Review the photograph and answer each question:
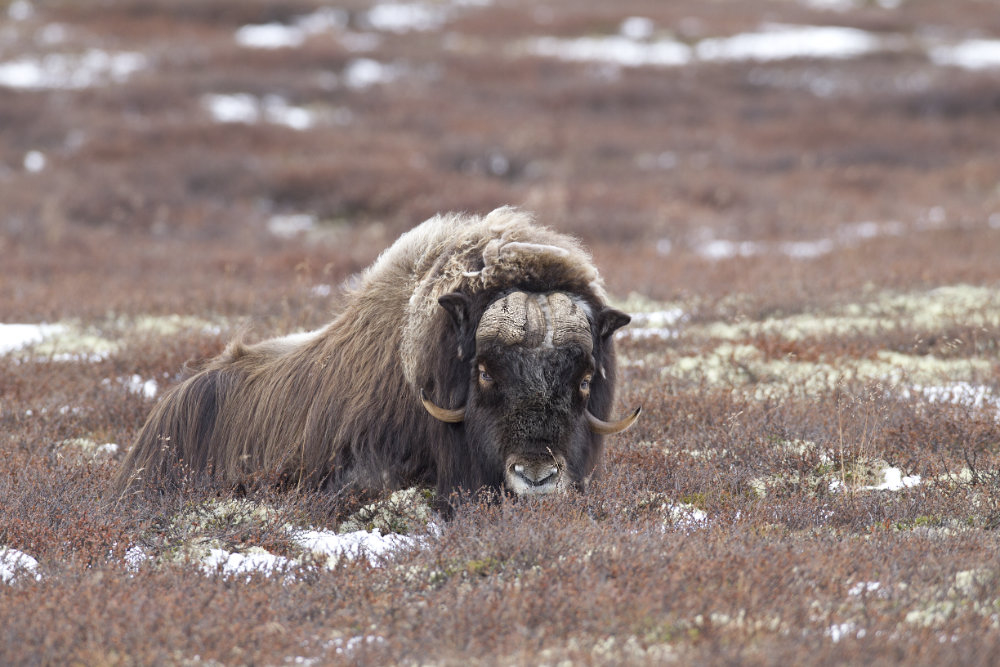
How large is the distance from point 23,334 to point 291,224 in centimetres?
692

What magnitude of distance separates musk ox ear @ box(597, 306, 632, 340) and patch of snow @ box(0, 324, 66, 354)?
203 inches

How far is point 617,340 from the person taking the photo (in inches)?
310

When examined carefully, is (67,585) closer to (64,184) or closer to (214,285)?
(214,285)

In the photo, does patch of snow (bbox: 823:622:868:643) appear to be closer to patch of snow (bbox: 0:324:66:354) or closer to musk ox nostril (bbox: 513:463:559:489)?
musk ox nostril (bbox: 513:463:559:489)

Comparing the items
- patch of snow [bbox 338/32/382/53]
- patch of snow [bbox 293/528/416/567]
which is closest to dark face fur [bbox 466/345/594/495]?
patch of snow [bbox 293/528/416/567]

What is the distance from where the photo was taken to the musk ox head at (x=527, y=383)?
4051 millimetres

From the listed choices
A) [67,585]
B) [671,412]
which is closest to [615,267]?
[671,412]

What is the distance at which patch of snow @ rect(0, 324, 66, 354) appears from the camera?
307 inches

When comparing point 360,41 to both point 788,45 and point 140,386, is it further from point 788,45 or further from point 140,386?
point 140,386

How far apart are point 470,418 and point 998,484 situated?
2533 millimetres

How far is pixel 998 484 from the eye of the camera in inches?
188

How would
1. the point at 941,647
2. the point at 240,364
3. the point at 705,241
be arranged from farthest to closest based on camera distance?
the point at 705,241 < the point at 240,364 < the point at 941,647

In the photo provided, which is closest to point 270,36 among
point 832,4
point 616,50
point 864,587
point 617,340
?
point 616,50

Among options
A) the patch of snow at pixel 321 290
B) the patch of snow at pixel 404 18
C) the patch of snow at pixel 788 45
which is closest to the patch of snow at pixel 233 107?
the patch of snow at pixel 404 18
